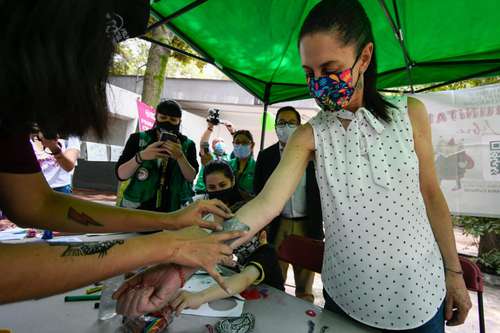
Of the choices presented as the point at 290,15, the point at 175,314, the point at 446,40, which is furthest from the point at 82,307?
the point at 446,40

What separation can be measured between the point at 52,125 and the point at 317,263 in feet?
4.86

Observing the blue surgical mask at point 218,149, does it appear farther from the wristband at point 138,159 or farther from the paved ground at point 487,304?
the wristband at point 138,159

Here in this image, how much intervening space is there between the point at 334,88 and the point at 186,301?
0.95m

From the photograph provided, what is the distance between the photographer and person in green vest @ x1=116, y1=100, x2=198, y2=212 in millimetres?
2553

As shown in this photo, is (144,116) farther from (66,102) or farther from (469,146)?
(469,146)

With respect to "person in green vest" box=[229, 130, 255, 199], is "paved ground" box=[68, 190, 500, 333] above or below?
below

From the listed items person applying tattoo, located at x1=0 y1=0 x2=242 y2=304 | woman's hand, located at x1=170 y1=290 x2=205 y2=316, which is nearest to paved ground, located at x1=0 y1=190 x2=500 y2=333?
woman's hand, located at x1=170 y1=290 x2=205 y2=316

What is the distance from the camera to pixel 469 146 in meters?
3.74

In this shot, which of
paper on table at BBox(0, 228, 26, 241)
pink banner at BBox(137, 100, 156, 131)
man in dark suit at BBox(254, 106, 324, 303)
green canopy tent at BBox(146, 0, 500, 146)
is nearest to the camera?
paper on table at BBox(0, 228, 26, 241)

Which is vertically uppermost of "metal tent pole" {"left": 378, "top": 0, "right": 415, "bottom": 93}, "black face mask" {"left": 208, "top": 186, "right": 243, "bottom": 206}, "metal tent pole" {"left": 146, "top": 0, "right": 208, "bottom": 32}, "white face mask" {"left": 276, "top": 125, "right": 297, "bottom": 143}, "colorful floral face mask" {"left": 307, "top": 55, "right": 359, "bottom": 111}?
"metal tent pole" {"left": 378, "top": 0, "right": 415, "bottom": 93}

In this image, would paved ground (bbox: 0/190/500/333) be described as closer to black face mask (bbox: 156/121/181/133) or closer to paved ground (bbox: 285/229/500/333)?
paved ground (bbox: 285/229/500/333)

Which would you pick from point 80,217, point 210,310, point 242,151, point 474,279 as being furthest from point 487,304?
point 80,217

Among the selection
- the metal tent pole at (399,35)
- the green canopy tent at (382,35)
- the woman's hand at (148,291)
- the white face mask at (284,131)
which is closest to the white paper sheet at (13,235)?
the woman's hand at (148,291)

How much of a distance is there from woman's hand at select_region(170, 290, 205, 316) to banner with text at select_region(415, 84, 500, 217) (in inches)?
148
